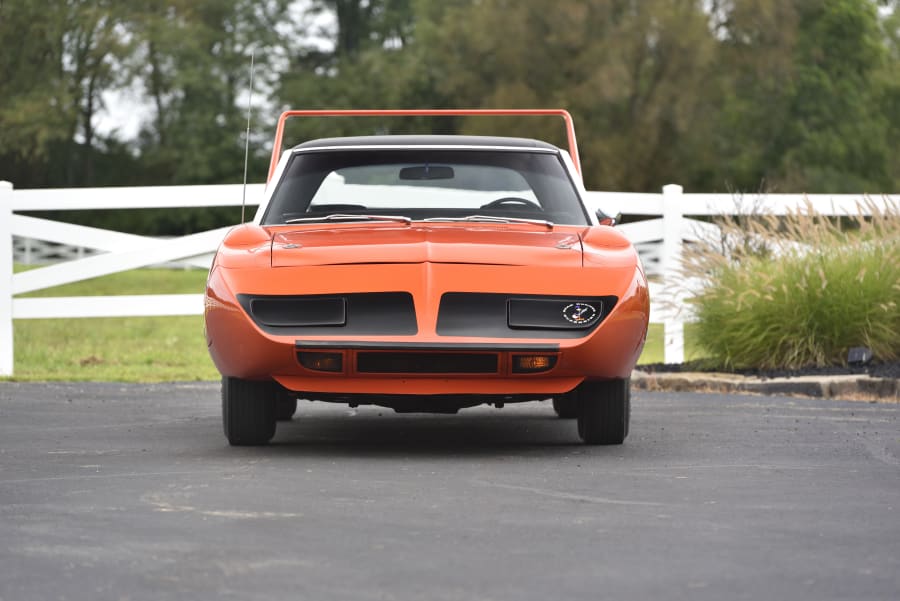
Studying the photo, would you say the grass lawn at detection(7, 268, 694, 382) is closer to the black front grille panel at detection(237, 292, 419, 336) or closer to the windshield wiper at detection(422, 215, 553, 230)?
the windshield wiper at detection(422, 215, 553, 230)

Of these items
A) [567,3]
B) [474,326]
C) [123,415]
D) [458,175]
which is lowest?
[123,415]

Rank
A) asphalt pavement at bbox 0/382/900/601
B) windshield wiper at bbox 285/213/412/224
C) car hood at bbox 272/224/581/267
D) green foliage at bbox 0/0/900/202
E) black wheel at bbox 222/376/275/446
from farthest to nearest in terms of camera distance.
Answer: green foliage at bbox 0/0/900/202 < windshield wiper at bbox 285/213/412/224 < black wheel at bbox 222/376/275/446 < car hood at bbox 272/224/581/267 < asphalt pavement at bbox 0/382/900/601

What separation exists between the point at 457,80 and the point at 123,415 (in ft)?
133

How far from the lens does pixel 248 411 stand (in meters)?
7.32

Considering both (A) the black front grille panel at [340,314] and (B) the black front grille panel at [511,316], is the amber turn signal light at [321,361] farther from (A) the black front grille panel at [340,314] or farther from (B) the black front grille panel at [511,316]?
(B) the black front grille panel at [511,316]

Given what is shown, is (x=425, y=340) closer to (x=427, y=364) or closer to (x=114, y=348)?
(x=427, y=364)

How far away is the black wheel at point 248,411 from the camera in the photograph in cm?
726

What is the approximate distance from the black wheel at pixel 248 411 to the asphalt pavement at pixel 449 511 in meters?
0.09

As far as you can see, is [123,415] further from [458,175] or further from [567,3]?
[567,3]

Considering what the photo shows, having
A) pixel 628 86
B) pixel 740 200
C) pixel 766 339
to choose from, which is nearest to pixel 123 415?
pixel 766 339

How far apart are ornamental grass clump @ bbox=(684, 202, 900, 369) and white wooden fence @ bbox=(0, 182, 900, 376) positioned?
0.45m

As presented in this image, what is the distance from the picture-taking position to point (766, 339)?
38.7ft

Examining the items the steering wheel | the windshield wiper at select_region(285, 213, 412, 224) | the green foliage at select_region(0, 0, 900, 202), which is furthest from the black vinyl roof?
the green foliage at select_region(0, 0, 900, 202)

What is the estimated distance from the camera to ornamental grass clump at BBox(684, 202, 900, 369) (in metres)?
11.5
